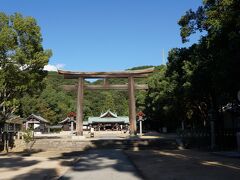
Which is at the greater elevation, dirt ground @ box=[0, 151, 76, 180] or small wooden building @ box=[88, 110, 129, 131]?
small wooden building @ box=[88, 110, 129, 131]

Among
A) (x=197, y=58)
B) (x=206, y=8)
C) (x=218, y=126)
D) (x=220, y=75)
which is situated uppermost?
(x=206, y=8)

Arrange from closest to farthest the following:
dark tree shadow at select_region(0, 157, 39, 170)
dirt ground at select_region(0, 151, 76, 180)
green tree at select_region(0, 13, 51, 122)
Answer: dirt ground at select_region(0, 151, 76, 180)
dark tree shadow at select_region(0, 157, 39, 170)
green tree at select_region(0, 13, 51, 122)

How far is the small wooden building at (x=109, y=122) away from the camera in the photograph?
80.7 m

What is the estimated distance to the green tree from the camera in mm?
25031

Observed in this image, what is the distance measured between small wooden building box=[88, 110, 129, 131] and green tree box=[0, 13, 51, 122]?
5342 cm

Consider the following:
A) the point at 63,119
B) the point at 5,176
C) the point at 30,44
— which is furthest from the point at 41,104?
the point at 5,176

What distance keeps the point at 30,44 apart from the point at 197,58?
37.2 ft

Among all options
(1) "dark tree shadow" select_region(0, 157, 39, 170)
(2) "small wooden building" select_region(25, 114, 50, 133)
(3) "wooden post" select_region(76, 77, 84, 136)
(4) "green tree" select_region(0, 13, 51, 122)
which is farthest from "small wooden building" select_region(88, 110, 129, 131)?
(1) "dark tree shadow" select_region(0, 157, 39, 170)

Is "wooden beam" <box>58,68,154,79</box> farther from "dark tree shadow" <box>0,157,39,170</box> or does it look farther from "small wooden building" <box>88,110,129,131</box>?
"small wooden building" <box>88,110,129,131</box>

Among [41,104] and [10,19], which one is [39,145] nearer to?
[10,19]

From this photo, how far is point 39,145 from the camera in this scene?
103 feet

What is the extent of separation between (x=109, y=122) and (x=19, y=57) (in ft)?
187

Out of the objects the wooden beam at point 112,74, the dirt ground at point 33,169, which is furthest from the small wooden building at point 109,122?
the dirt ground at point 33,169

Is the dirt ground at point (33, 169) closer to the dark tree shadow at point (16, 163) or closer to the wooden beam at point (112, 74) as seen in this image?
the dark tree shadow at point (16, 163)
